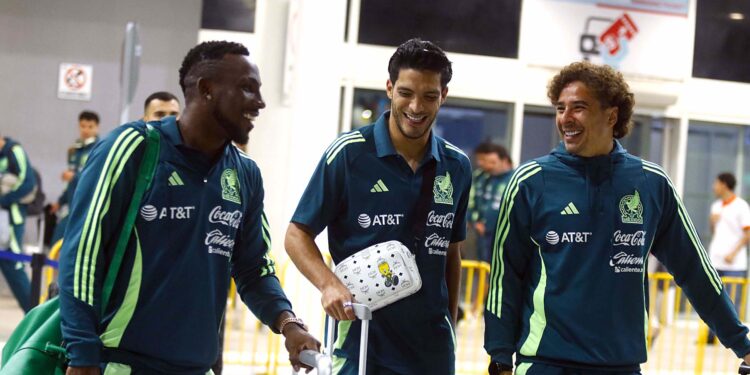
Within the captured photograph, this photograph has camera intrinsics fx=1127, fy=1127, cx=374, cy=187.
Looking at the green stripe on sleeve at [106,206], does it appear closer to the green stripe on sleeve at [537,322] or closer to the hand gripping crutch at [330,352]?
the hand gripping crutch at [330,352]

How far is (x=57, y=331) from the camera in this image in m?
3.48

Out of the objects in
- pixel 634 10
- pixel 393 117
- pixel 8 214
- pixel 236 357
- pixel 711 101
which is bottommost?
pixel 236 357

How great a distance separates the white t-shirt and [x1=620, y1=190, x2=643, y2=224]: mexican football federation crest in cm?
957

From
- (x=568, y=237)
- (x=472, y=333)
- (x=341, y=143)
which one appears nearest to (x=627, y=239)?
(x=568, y=237)

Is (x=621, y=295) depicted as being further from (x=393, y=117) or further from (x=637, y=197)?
(x=393, y=117)

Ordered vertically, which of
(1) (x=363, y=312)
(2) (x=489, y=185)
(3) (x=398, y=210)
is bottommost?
(1) (x=363, y=312)

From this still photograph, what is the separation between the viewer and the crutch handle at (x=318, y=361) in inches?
139

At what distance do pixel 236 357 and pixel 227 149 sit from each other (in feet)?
23.4

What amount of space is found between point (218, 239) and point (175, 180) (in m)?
0.24

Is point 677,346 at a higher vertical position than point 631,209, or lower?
lower

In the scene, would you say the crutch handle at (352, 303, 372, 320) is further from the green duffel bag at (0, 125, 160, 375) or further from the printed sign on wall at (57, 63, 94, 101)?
the printed sign on wall at (57, 63, 94, 101)

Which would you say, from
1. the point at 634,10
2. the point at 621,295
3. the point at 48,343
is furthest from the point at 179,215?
the point at 634,10

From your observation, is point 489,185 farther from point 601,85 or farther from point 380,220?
point 380,220

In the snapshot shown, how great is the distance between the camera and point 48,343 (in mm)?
3408
